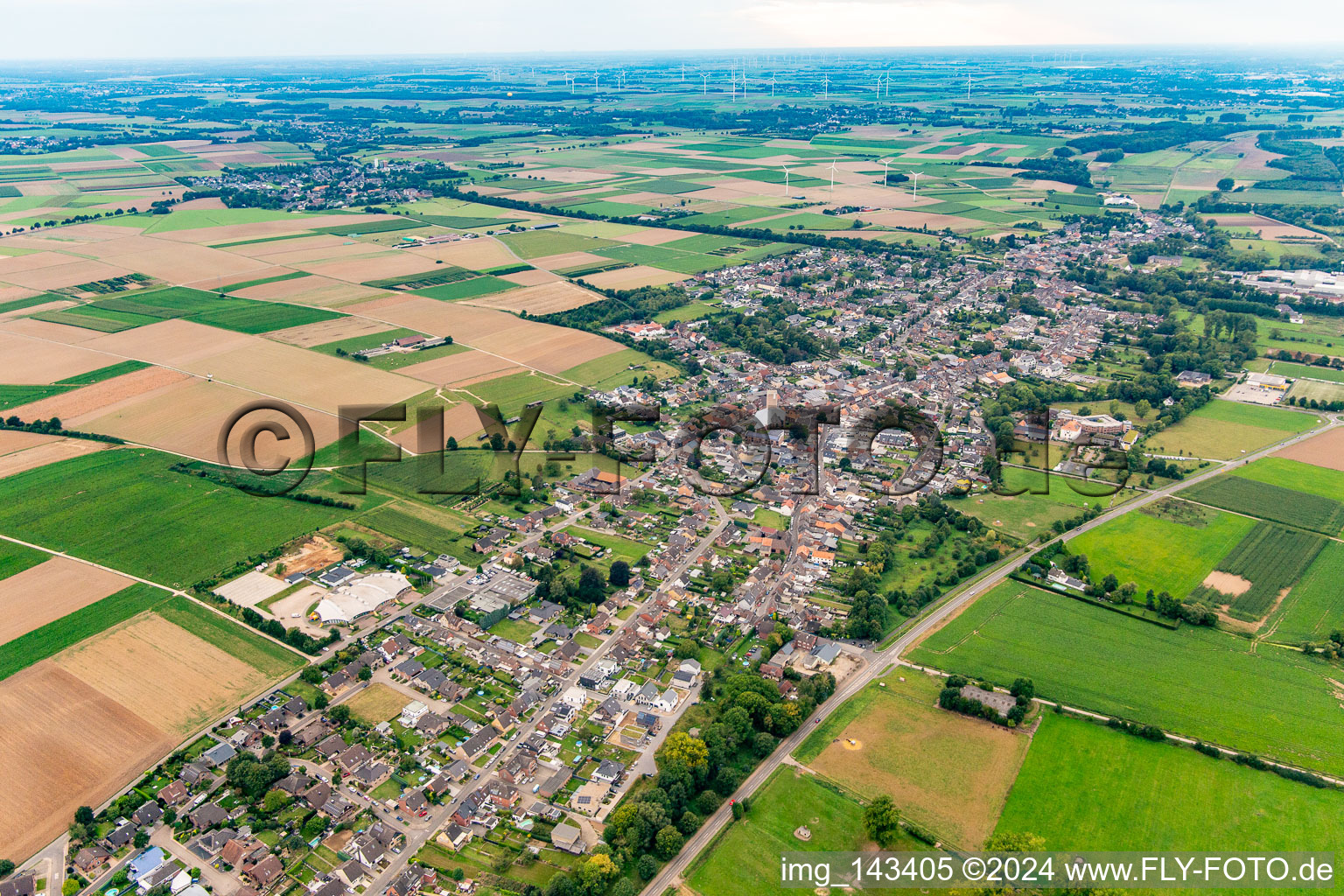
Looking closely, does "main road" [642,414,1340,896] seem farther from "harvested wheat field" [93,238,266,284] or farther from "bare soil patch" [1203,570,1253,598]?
"harvested wheat field" [93,238,266,284]

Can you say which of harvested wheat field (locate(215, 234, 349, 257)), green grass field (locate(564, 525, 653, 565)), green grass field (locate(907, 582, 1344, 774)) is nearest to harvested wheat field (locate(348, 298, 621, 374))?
green grass field (locate(564, 525, 653, 565))

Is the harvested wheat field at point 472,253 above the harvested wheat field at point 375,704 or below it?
above

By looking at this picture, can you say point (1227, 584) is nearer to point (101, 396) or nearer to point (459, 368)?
point (459, 368)

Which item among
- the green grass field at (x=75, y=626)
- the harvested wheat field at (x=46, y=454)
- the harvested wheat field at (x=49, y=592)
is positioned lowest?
the green grass field at (x=75, y=626)

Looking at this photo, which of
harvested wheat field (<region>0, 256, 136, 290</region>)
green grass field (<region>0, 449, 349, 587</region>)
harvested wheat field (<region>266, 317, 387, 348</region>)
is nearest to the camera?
green grass field (<region>0, 449, 349, 587</region>)

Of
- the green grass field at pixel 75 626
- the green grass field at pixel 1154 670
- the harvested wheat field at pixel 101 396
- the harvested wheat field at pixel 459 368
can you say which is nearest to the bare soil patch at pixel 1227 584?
the green grass field at pixel 1154 670

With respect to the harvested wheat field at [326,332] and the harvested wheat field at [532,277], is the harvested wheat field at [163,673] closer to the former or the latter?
the harvested wheat field at [326,332]

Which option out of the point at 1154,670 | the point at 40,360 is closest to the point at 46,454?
the point at 40,360
